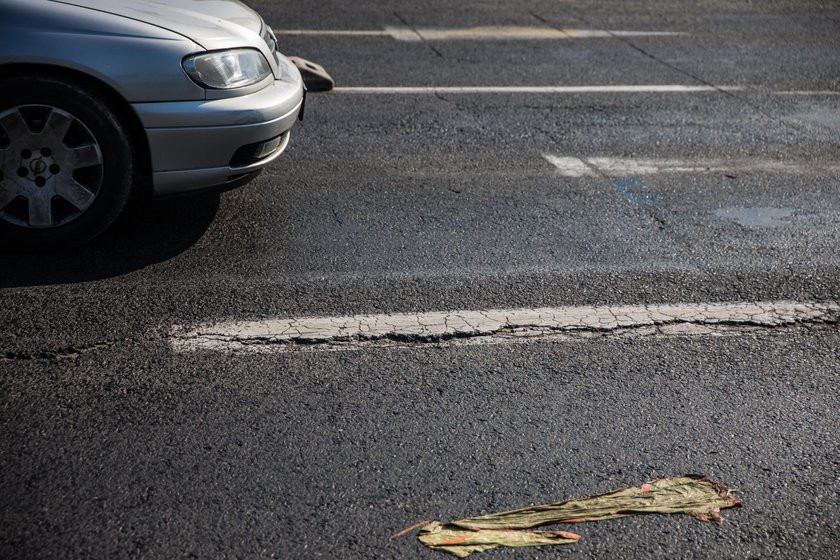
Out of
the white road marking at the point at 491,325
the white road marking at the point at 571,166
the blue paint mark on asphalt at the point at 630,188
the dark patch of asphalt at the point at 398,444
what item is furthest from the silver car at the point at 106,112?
the blue paint mark on asphalt at the point at 630,188

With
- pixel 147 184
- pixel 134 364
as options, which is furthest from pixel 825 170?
pixel 134 364

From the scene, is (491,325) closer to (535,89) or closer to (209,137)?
(209,137)

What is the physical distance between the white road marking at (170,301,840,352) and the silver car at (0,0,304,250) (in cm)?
111

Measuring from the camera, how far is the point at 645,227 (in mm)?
5359

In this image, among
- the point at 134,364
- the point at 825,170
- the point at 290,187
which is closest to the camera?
the point at 134,364

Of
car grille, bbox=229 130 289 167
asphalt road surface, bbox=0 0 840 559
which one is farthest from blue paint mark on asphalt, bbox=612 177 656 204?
car grille, bbox=229 130 289 167

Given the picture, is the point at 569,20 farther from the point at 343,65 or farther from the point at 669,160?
the point at 669,160

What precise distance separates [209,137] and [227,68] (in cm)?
39

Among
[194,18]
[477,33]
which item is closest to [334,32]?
[477,33]

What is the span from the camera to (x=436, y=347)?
395 cm

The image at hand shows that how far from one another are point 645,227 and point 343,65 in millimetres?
4259

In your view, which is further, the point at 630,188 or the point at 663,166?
the point at 663,166

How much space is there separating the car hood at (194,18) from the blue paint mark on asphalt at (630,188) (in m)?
2.46

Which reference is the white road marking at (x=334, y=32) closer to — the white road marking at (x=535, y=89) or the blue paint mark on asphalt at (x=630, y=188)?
the white road marking at (x=535, y=89)
